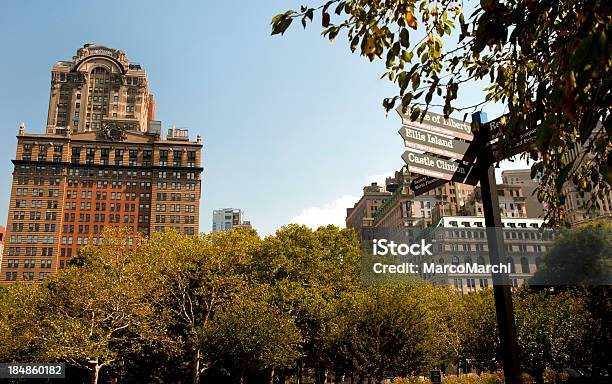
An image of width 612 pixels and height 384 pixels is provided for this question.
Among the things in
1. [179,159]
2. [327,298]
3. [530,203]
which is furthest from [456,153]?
[530,203]

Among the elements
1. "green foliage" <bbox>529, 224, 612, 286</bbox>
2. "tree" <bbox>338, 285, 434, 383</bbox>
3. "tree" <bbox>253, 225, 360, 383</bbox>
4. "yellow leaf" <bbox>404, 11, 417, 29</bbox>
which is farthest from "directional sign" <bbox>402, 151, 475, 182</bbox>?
"green foliage" <bbox>529, 224, 612, 286</bbox>

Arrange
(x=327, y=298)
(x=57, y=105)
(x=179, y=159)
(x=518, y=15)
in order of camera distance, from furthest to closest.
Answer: (x=57, y=105) < (x=179, y=159) < (x=327, y=298) < (x=518, y=15)

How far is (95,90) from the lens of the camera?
420ft

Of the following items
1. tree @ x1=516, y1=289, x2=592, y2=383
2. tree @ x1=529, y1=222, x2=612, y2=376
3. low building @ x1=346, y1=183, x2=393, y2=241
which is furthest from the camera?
low building @ x1=346, y1=183, x2=393, y2=241

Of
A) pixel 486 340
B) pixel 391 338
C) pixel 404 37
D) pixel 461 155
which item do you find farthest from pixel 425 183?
pixel 486 340

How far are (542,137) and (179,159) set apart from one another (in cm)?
11283

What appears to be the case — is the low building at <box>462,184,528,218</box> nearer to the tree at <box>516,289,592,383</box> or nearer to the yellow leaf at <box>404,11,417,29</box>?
the tree at <box>516,289,592,383</box>

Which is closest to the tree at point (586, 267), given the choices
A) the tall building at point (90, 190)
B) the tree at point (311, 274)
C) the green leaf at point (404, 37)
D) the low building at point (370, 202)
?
the tree at point (311, 274)

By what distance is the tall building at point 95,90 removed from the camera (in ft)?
412

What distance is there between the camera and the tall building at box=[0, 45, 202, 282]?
101 meters

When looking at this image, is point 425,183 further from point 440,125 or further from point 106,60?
point 106,60

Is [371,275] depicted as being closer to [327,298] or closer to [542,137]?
[542,137]

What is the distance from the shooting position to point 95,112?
4973 inches

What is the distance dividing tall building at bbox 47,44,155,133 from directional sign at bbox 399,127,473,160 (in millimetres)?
125654
